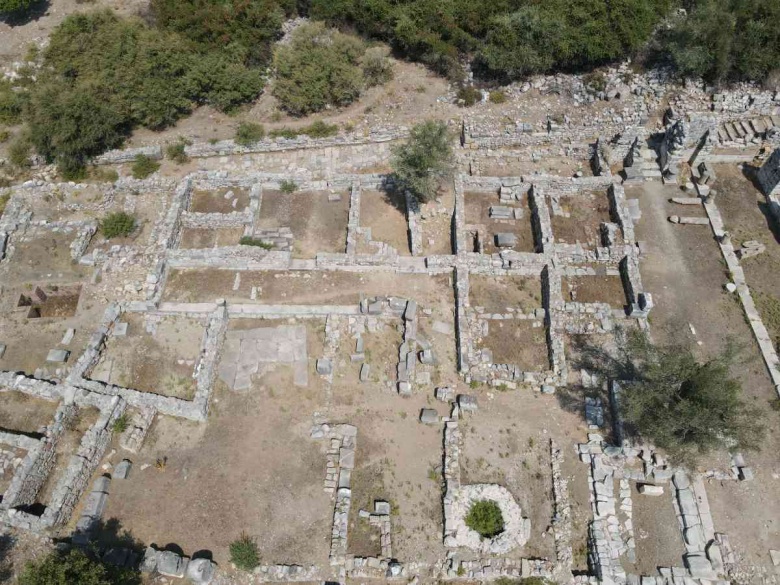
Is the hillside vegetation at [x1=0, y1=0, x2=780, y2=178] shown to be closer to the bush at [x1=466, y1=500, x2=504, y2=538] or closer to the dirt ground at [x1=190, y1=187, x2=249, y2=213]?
the dirt ground at [x1=190, y1=187, x2=249, y2=213]

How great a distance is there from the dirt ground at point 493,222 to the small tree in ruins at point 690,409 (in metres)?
7.77

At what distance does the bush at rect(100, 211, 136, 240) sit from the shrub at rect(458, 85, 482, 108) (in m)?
18.1

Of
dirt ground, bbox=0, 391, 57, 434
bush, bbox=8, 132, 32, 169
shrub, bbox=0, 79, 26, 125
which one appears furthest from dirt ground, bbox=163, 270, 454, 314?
shrub, bbox=0, 79, 26, 125

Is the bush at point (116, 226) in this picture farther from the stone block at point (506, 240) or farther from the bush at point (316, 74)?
the stone block at point (506, 240)

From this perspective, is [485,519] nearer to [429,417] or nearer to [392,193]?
[429,417]

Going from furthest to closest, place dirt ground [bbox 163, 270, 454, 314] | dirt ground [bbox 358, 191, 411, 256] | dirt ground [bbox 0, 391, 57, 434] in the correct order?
dirt ground [bbox 358, 191, 411, 256] < dirt ground [bbox 163, 270, 454, 314] < dirt ground [bbox 0, 391, 57, 434]

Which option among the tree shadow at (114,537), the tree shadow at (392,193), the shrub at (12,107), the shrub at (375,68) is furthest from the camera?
the shrub at (375,68)

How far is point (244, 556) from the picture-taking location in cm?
1480

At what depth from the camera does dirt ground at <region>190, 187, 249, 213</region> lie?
24.5 meters

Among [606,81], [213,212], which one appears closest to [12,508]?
[213,212]

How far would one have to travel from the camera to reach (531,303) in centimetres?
2088

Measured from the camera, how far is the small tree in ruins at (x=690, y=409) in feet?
49.6

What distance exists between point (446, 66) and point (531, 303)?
642 inches

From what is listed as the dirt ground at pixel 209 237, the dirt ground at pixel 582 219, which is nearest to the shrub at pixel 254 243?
the dirt ground at pixel 209 237
